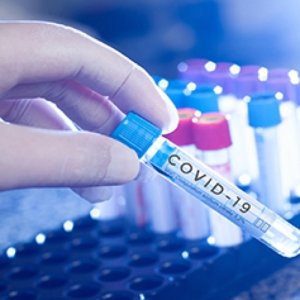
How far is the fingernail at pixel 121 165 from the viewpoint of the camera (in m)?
0.71

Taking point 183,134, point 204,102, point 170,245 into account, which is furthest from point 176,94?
point 170,245

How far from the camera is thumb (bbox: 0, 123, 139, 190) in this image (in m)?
0.67

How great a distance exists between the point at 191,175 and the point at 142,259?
277 mm

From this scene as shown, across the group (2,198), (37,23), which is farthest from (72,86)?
(2,198)

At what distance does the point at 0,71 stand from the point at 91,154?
0.48 ft

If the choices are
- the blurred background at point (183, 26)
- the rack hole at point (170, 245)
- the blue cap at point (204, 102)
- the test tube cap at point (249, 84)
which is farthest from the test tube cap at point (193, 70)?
the rack hole at point (170, 245)

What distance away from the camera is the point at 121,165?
72 cm

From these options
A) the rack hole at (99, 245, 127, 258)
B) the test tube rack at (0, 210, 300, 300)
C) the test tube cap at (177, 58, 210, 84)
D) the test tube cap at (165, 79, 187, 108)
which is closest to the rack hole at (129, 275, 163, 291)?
the test tube rack at (0, 210, 300, 300)

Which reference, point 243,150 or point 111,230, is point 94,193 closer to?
point 111,230

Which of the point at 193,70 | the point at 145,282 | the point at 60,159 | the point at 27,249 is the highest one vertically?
the point at 60,159

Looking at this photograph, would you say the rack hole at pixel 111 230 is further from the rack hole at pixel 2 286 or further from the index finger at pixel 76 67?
the index finger at pixel 76 67

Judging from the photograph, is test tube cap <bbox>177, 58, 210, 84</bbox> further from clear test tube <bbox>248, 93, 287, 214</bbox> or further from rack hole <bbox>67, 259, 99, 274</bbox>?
rack hole <bbox>67, 259, 99, 274</bbox>

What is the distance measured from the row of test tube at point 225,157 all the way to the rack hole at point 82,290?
194 mm

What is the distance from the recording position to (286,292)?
0.84 meters
